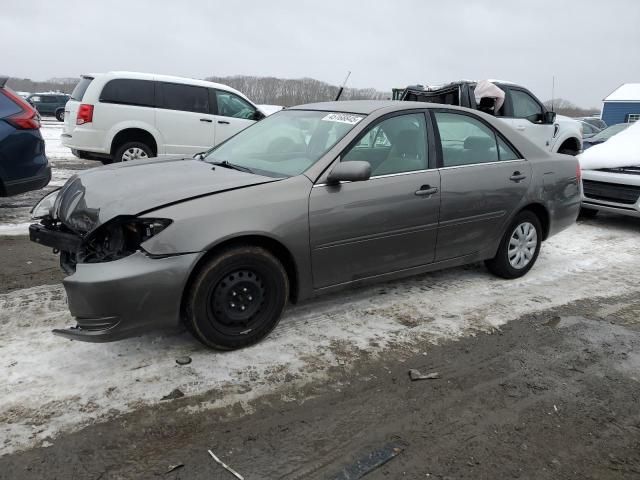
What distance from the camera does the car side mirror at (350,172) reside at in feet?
11.6

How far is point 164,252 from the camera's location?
9.82 feet

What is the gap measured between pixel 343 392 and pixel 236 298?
891 millimetres

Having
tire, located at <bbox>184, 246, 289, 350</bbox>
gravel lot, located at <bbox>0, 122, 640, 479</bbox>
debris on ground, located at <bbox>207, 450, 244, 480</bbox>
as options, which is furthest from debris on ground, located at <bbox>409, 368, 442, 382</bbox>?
debris on ground, located at <bbox>207, 450, 244, 480</bbox>

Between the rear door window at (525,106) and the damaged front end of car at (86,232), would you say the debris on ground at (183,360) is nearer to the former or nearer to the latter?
the damaged front end of car at (86,232)

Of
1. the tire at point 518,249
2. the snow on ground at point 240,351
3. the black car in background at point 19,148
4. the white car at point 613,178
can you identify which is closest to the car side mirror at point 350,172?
the snow on ground at point 240,351

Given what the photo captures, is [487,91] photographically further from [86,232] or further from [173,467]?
[173,467]

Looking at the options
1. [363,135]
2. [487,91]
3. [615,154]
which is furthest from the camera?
[487,91]

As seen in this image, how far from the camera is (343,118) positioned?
409 cm

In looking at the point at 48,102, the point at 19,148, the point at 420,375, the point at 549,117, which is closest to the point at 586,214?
the point at 549,117

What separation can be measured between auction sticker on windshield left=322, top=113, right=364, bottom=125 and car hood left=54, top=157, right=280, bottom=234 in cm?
87

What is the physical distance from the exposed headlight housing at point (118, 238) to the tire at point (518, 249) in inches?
125

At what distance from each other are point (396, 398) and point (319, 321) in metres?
1.06

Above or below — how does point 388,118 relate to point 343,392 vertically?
above

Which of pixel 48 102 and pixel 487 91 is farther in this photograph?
pixel 48 102
